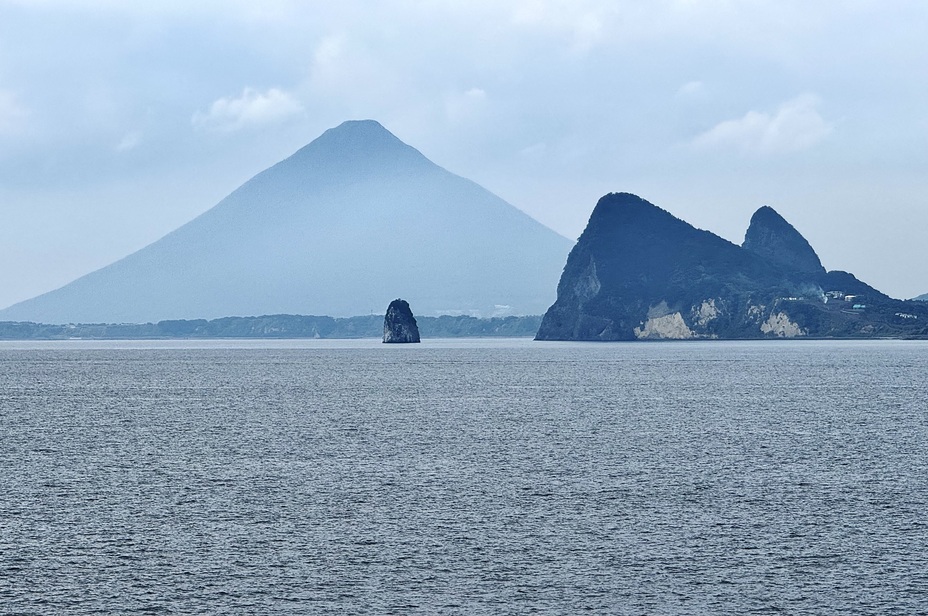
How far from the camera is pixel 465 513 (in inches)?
1902

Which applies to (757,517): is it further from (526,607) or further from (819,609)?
(526,607)

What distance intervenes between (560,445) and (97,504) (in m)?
34.4

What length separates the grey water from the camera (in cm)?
3447

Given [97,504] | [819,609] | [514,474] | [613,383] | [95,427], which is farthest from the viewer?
[613,383]

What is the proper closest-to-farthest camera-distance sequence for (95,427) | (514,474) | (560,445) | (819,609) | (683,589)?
(819,609), (683,589), (514,474), (560,445), (95,427)

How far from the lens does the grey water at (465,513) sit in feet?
113

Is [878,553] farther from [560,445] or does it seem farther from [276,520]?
[560,445]

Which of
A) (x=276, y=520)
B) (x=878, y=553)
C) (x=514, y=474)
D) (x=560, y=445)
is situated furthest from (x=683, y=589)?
(x=560, y=445)

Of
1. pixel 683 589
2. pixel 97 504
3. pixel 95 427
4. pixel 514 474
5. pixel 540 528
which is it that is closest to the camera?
pixel 683 589

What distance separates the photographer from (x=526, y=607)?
32875 mm

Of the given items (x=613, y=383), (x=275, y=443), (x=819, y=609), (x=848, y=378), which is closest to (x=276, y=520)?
(x=819, y=609)

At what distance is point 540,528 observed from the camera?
147 feet

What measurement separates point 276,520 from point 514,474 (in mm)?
18172

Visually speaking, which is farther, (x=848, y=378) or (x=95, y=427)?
(x=848, y=378)
